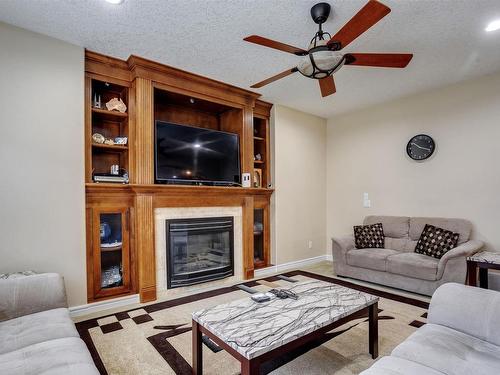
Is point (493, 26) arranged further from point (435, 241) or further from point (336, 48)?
point (435, 241)

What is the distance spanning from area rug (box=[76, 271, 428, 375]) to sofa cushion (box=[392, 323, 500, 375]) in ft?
2.17

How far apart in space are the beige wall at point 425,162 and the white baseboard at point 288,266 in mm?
604

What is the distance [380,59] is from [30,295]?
3214 millimetres

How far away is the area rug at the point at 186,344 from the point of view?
2.05m

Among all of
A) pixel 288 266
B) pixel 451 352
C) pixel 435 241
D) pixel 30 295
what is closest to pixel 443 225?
pixel 435 241

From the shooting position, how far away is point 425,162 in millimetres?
4309

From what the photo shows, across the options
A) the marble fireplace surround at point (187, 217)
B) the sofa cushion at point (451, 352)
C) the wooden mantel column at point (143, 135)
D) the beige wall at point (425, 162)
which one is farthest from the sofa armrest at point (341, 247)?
the wooden mantel column at point (143, 135)

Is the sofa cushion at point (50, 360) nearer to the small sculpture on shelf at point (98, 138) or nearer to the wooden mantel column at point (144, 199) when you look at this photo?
the wooden mantel column at point (144, 199)

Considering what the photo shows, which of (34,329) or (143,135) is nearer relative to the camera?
(34,329)

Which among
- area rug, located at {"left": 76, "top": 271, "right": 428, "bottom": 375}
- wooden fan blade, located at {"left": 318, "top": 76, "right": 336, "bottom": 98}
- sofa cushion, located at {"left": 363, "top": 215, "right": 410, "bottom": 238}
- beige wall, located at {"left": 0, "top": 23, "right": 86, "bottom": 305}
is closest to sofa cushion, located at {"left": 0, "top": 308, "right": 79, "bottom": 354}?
area rug, located at {"left": 76, "top": 271, "right": 428, "bottom": 375}

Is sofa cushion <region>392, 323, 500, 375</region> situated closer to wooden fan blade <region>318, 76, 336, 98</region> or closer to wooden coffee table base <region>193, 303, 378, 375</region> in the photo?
wooden coffee table base <region>193, 303, 378, 375</region>

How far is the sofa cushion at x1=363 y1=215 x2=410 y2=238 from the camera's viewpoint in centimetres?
428

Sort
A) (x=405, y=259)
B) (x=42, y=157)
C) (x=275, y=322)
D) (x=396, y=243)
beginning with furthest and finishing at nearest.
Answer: (x=396, y=243), (x=405, y=259), (x=42, y=157), (x=275, y=322)

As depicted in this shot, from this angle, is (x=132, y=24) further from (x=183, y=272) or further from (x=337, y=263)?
(x=337, y=263)
